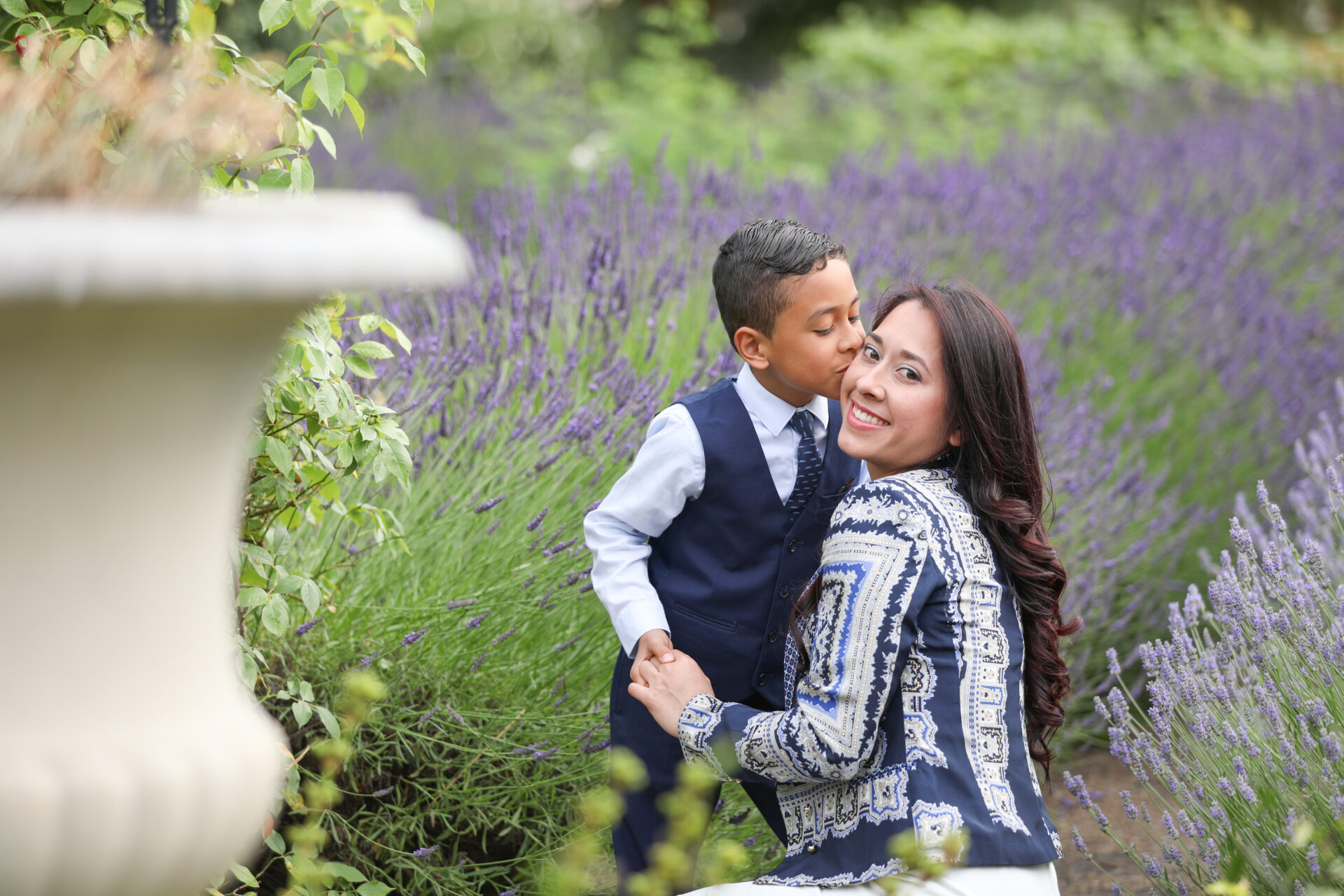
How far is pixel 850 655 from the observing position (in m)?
1.49

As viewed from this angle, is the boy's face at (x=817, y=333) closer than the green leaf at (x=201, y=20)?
No

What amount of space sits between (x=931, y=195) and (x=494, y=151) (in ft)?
9.99

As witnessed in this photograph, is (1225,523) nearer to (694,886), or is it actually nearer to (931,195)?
(931,195)

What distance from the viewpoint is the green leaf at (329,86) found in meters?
1.60

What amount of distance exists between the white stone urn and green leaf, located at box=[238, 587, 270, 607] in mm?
717

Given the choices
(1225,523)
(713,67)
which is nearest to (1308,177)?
(1225,523)

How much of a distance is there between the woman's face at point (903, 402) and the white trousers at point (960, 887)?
1.77ft

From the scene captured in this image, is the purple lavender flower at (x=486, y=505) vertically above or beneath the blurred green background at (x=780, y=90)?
above

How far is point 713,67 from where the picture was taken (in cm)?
1305

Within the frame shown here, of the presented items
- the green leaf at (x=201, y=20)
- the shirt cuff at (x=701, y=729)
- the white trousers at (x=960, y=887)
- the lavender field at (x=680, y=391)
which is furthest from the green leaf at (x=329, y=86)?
the white trousers at (x=960, y=887)

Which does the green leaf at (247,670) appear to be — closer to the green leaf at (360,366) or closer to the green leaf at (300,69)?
the green leaf at (360,366)

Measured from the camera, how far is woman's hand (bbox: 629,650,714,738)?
1691 mm

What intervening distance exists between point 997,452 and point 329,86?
3.36ft

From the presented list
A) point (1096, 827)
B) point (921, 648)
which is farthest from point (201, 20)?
point (1096, 827)
